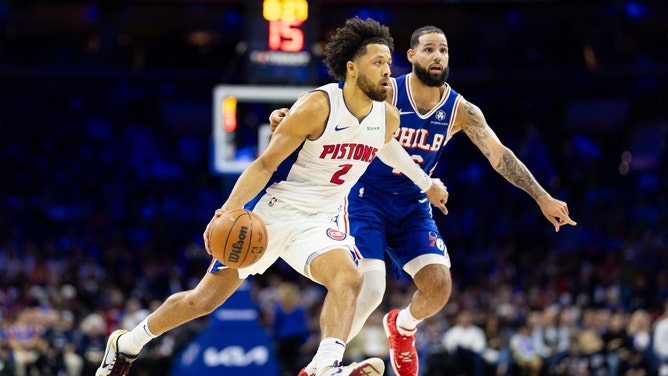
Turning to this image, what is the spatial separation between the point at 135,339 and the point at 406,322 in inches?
77.5

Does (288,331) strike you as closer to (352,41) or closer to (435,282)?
(435,282)

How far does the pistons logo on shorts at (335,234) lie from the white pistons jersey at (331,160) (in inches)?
6.4

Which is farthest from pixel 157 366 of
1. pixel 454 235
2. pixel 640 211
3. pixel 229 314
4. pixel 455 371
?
pixel 640 211

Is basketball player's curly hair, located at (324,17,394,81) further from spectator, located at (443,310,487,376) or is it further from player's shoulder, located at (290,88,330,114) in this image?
spectator, located at (443,310,487,376)

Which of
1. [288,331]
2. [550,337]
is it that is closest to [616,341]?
[550,337]

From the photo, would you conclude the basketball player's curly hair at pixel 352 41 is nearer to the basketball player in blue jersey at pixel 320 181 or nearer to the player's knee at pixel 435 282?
the basketball player in blue jersey at pixel 320 181

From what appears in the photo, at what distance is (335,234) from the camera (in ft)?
19.6

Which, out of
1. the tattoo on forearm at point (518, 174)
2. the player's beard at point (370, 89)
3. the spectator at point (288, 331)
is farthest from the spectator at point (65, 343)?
the player's beard at point (370, 89)

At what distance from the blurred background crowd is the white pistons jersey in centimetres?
844

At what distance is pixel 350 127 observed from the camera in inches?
234

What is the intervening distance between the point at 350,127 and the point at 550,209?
159 centimetres

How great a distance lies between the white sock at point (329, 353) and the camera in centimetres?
547

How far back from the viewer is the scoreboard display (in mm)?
13688

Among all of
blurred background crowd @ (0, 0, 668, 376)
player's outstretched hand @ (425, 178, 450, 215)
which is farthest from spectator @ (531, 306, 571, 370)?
player's outstretched hand @ (425, 178, 450, 215)
